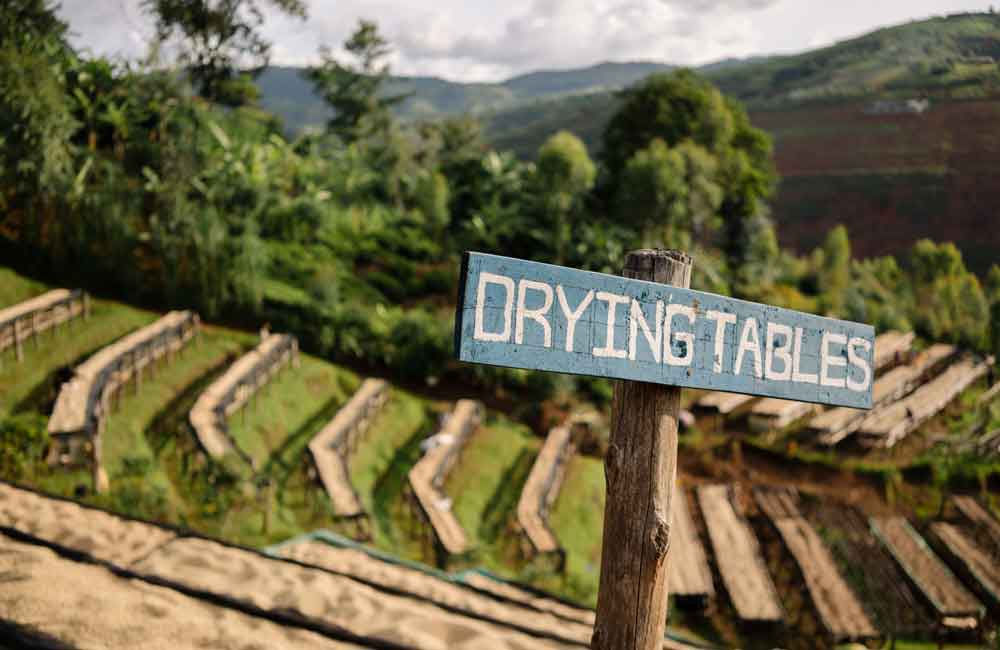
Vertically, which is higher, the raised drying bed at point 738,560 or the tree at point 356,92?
the tree at point 356,92

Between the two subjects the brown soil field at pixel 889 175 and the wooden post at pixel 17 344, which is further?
the brown soil field at pixel 889 175

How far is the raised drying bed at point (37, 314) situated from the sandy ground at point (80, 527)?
528 centimetres

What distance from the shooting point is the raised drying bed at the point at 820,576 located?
9.77 metres

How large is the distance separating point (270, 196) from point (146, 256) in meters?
3.89

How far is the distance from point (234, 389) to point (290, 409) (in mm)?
1581

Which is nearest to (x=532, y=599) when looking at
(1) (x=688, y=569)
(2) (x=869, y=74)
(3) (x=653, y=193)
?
(1) (x=688, y=569)

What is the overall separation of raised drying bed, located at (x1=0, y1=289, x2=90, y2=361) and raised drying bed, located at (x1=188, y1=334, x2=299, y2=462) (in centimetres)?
270

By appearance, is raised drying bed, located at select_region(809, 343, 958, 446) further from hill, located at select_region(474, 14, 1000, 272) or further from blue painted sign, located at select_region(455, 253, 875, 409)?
blue painted sign, located at select_region(455, 253, 875, 409)

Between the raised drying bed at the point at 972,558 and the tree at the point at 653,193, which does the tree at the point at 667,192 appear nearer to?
the tree at the point at 653,193

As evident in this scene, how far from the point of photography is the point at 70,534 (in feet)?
19.9

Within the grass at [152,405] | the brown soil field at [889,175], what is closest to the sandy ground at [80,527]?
the grass at [152,405]

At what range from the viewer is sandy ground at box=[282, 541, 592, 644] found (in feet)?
18.0

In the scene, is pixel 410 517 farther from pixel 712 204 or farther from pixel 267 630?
pixel 712 204

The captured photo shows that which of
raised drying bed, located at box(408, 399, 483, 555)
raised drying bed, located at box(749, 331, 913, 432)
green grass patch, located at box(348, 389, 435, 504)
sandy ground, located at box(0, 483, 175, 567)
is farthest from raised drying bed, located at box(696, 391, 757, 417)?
sandy ground, located at box(0, 483, 175, 567)
